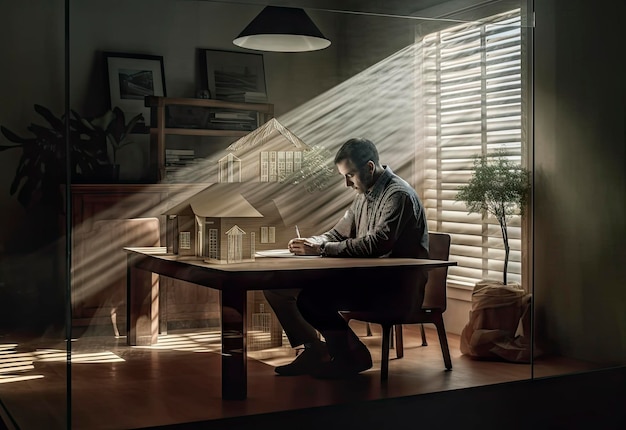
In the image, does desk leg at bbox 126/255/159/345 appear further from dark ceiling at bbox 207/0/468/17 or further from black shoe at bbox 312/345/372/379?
dark ceiling at bbox 207/0/468/17

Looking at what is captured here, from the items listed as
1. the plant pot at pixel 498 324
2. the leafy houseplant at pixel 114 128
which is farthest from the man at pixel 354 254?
the leafy houseplant at pixel 114 128

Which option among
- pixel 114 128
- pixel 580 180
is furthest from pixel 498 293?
pixel 114 128

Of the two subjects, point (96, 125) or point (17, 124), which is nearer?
point (96, 125)

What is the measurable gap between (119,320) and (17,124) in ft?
2.67

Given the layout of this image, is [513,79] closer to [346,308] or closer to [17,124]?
[346,308]

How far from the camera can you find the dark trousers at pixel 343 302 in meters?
3.16

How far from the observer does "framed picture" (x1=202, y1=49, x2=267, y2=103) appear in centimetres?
305

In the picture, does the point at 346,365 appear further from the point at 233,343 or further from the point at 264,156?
the point at 264,156

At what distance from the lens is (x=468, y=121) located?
353cm

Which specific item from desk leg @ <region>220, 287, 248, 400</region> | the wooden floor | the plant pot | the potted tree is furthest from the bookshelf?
the plant pot

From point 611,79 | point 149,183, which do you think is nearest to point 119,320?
point 149,183

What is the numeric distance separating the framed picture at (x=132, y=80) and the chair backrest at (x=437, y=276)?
1174 mm

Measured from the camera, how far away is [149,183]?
9.78 ft

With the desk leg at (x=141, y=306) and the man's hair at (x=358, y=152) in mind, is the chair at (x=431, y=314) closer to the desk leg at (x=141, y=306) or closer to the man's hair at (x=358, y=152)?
the man's hair at (x=358, y=152)
